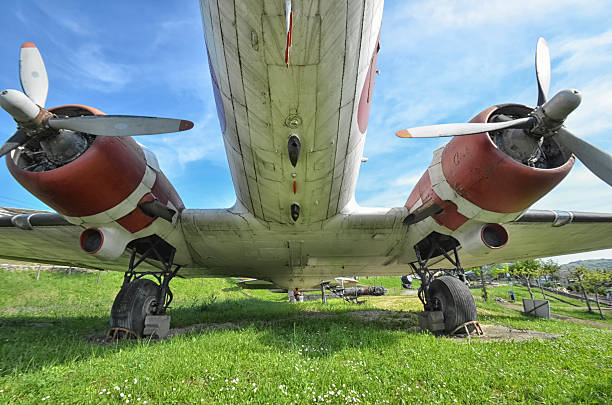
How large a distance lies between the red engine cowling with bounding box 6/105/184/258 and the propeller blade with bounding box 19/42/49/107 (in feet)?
0.91

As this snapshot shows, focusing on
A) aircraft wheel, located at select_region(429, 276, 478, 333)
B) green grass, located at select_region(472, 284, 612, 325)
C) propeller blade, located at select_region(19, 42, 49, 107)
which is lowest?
green grass, located at select_region(472, 284, 612, 325)

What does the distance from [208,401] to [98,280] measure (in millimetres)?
23145

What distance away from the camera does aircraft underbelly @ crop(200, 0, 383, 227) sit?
250 cm

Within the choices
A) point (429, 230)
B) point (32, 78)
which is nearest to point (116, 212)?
point (32, 78)

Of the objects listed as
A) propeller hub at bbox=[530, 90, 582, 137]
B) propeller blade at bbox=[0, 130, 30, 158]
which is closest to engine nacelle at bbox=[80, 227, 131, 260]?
propeller blade at bbox=[0, 130, 30, 158]

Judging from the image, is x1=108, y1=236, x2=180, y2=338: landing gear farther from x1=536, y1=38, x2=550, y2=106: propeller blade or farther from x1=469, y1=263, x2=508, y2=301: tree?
x1=469, y1=263, x2=508, y2=301: tree

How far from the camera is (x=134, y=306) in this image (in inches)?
187

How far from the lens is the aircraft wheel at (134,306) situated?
15.1 feet

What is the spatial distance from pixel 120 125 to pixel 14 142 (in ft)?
4.90

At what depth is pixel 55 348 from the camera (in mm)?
3744

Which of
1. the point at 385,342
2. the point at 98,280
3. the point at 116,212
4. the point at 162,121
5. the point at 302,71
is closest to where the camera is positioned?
the point at 302,71

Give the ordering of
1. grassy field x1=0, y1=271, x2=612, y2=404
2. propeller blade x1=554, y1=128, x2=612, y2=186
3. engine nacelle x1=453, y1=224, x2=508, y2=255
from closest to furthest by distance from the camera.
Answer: grassy field x1=0, y1=271, x2=612, y2=404 < propeller blade x1=554, y1=128, x2=612, y2=186 < engine nacelle x1=453, y1=224, x2=508, y2=255

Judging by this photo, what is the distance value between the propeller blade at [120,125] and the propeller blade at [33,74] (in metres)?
0.69

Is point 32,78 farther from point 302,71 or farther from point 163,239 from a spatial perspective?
point 302,71
